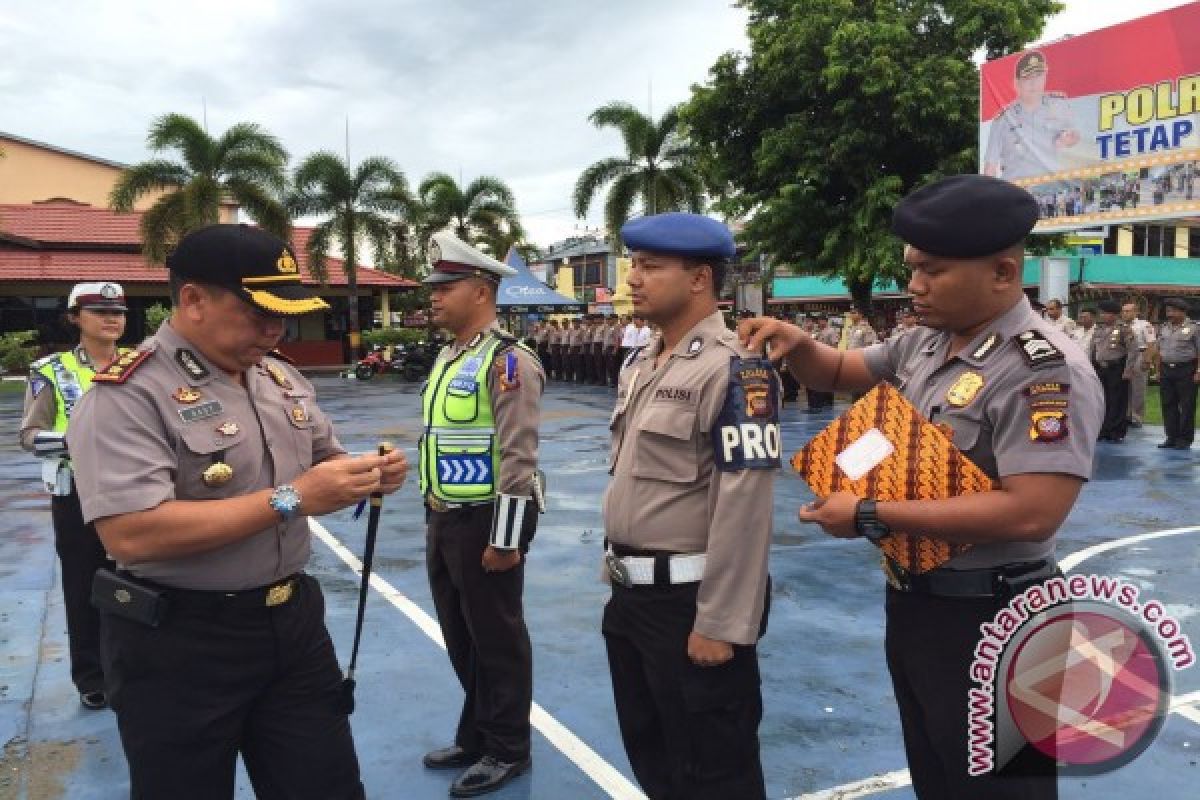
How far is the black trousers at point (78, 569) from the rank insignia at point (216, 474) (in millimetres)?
2348

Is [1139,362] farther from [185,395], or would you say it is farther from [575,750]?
[185,395]

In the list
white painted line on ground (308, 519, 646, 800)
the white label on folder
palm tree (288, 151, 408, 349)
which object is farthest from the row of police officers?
palm tree (288, 151, 408, 349)

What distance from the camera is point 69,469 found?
3.80 m

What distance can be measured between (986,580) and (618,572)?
3.12 feet

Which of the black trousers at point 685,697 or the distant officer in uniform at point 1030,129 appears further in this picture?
the distant officer in uniform at point 1030,129

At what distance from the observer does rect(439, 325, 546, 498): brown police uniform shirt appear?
312 cm

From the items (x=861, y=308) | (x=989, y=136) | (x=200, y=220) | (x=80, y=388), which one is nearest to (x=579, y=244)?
(x=200, y=220)

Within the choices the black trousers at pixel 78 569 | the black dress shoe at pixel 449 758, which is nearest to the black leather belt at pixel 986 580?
the black dress shoe at pixel 449 758

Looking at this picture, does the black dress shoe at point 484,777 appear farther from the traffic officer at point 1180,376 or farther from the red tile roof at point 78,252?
the red tile roof at point 78,252

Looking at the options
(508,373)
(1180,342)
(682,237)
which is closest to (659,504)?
(682,237)

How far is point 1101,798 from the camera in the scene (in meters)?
2.97

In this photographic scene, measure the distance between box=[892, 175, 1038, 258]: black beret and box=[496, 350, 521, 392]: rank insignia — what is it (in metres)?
1.58

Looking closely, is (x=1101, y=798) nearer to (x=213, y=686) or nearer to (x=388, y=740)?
(x=388, y=740)

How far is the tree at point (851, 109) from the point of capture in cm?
1684
